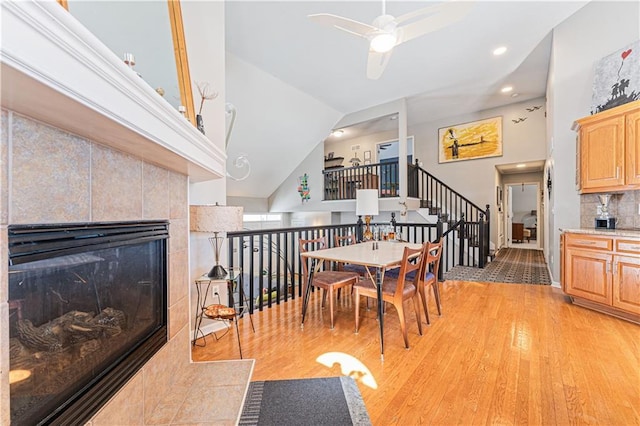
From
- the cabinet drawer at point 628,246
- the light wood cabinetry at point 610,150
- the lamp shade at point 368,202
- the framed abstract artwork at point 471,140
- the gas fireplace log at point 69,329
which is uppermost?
the framed abstract artwork at point 471,140

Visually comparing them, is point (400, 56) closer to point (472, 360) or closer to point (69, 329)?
point (472, 360)

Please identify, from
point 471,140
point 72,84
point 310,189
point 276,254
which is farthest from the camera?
point 310,189

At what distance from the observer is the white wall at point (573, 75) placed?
3326mm

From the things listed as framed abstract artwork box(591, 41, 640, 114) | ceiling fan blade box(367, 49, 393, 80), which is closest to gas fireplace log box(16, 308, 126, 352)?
ceiling fan blade box(367, 49, 393, 80)

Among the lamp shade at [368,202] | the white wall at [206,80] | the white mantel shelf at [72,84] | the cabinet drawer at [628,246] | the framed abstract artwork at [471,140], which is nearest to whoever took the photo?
the white mantel shelf at [72,84]

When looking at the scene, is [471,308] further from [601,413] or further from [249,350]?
[249,350]

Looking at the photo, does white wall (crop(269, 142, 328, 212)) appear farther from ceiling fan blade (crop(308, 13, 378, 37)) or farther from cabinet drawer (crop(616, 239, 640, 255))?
cabinet drawer (crop(616, 239, 640, 255))

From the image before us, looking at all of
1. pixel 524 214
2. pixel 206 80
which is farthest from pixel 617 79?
pixel 524 214

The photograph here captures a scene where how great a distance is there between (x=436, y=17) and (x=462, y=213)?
4.40 meters

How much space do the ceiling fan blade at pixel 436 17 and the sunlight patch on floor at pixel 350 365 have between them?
105 inches

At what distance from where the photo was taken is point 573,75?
363cm

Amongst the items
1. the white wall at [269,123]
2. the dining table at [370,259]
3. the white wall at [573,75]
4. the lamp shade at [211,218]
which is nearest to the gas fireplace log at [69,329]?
the lamp shade at [211,218]

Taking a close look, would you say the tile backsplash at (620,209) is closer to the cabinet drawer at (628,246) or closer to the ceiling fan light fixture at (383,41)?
the cabinet drawer at (628,246)

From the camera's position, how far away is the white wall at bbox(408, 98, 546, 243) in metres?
6.00
